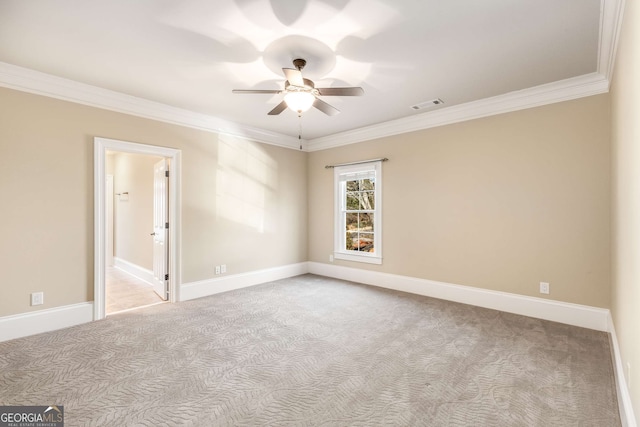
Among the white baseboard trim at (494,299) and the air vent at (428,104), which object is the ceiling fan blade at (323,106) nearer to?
the air vent at (428,104)

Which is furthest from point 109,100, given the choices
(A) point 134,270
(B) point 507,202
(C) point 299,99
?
(B) point 507,202

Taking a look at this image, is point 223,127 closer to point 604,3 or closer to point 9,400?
point 9,400

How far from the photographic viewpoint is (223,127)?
4.88 metres

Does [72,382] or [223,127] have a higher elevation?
[223,127]

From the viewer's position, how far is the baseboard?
4516 millimetres

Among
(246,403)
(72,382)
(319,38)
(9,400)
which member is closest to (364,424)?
(246,403)

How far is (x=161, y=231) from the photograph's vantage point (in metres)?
4.62

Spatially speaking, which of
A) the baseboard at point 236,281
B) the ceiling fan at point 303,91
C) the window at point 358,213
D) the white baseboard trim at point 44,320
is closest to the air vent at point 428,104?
the window at point 358,213

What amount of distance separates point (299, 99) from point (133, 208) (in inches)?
204

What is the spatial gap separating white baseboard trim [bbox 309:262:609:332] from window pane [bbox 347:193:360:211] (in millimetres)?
1154

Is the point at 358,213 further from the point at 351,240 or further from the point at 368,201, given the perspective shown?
the point at 351,240

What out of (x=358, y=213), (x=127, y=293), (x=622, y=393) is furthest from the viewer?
(x=358, y=213)

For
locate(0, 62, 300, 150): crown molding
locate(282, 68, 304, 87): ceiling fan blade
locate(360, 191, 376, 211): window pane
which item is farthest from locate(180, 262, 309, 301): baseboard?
locate(282, 68, 304, 87): ceiling fan blade

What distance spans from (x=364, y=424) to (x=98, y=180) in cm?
386
